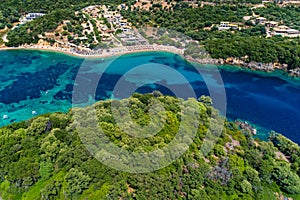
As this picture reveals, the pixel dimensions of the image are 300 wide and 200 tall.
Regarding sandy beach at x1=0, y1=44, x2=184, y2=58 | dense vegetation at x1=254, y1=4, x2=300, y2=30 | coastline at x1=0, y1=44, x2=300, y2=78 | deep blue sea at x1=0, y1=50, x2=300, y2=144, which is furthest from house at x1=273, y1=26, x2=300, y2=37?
sandy beach at x1=0, y1=44, x2=184, y2=58

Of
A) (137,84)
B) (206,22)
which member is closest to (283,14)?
(206,22)

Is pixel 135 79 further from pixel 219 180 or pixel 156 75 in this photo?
pixel 219 180

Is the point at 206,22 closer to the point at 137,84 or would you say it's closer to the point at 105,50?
the point at 105,50

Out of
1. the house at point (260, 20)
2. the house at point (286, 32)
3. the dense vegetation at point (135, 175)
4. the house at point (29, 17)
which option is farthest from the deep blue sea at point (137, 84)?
the house at point (260, 20)

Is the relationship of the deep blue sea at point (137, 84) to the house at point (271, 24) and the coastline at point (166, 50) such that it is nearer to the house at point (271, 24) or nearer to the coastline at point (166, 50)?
the coastline at point (166, 50)

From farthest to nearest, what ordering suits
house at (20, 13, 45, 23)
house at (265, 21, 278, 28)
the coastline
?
house at (20, 13, 45, 23) → house at (265, 21, 278, 28) → the coastline

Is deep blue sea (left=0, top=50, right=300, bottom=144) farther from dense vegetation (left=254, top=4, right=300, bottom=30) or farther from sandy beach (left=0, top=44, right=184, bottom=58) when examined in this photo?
dense vegetation (left=254, top=4, right=300, bottom=30)
